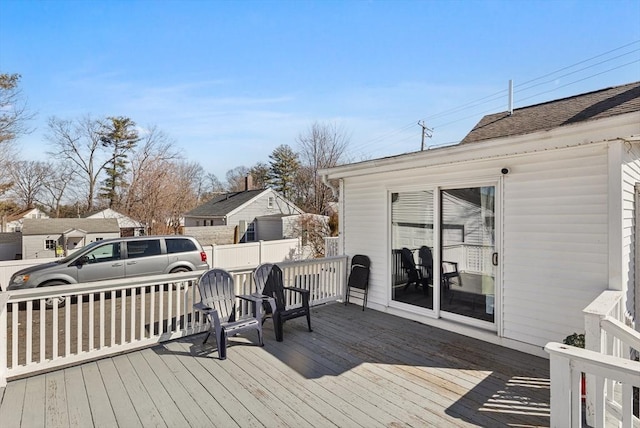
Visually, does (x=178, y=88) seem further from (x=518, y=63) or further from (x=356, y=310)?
(x=518, y=63)

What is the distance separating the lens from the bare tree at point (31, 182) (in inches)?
936

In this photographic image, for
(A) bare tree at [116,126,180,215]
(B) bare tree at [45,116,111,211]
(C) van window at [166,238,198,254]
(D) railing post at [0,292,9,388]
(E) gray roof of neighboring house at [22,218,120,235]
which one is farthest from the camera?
(B) bare tree at [45,116,111,211]

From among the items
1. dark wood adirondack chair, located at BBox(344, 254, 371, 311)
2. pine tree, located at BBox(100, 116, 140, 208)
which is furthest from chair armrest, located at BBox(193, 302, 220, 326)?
pine tree, located at BBox(100, 116, 140, 208)

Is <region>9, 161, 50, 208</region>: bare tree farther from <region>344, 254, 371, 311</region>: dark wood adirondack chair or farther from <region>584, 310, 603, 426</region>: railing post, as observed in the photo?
<region>584, 310, 603, 426</region>: railing post

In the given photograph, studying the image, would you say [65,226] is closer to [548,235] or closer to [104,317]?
[104,317]

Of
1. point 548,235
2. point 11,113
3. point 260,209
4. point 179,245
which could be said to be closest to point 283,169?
point 260,209

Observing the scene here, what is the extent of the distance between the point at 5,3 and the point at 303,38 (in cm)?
564

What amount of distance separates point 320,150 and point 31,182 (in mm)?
22338

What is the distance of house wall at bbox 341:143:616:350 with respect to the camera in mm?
3166

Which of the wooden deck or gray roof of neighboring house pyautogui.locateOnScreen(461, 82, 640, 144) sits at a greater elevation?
gray roof of neighboring house pyautogui.locateOnScreen(461, 82, 640, 144)

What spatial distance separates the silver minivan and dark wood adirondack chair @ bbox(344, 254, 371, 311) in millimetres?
4428

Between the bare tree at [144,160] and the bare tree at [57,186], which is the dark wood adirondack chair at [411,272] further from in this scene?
the bare tree at [57,186]

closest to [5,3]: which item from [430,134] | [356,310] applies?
[356,310]

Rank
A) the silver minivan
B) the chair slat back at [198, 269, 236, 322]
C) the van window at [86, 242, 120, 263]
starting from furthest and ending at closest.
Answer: the van window at [86, 242, 120, 263] → the silver minivan → the chair slat back at [198, 269, 236, 322]
